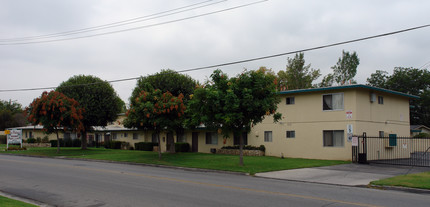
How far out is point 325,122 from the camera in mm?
25328

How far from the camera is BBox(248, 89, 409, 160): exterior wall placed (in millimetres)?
24156

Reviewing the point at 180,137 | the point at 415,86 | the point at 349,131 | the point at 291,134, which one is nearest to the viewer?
the point at 349,131

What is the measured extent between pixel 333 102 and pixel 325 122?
58.3 inches

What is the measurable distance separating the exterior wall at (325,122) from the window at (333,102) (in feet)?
0.74

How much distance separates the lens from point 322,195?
1116cm

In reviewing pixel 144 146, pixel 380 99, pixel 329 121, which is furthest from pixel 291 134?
pixel 144 146

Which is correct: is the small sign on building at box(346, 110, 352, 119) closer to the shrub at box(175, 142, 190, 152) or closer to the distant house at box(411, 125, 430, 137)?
the shrub at box(175, 142, 190, 152)

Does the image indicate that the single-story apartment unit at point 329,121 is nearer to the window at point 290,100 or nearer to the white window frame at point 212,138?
the window at point 290,100

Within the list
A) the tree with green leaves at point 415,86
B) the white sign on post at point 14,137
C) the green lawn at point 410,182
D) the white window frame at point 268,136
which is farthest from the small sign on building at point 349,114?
the tree with green leaves at point 415,86

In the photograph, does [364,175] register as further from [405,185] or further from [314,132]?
[314,132]

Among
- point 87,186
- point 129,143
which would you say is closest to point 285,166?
point 87,186

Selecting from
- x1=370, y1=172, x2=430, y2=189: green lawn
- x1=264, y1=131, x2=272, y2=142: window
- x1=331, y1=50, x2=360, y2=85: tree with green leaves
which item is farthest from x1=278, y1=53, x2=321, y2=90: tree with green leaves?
x1=370, y1=172, x2=430, y2=189: green lawn

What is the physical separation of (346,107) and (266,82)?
7864mm

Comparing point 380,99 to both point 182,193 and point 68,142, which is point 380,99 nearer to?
point 182,193
